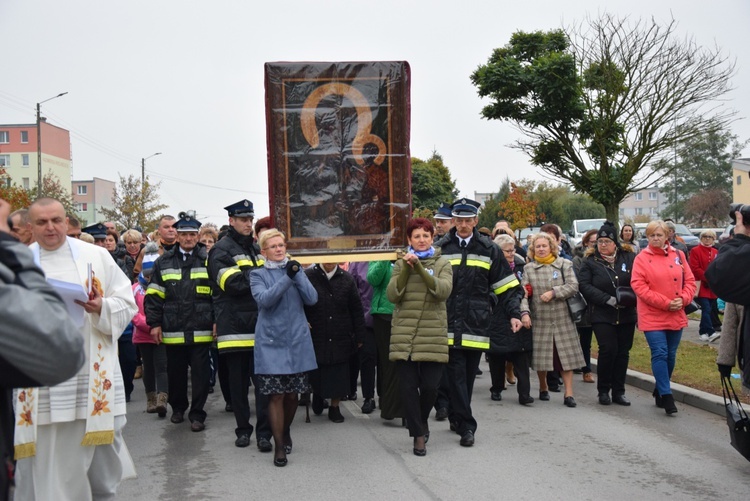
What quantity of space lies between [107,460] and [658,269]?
6489mm

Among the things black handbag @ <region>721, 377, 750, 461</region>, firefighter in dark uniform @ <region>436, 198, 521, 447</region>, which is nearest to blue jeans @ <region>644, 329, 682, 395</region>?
firefighter in dark uniform @ <region>436, 198, 521, 447</region>

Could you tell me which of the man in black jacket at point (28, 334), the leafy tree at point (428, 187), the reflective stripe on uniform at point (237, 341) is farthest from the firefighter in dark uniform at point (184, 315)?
the leafy tree at point (428, 187)

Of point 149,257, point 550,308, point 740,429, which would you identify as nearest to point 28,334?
point 740,429

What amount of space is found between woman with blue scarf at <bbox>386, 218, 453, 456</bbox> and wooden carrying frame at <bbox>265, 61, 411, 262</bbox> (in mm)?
600

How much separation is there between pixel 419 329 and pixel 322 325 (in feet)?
6.06

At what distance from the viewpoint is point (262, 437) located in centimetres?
788

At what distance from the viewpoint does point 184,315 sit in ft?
29.2

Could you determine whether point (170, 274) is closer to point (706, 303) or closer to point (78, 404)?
point (78, 404)

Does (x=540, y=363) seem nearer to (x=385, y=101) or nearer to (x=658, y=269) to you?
(x=658, y=269)

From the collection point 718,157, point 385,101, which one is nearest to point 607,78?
point 385,101

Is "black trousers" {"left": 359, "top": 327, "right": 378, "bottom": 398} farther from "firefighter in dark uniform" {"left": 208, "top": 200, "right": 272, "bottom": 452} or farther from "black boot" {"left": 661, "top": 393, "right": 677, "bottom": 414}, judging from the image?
"black boot" {"left": 661, "top": 393, "right": 677, "bottom": 414}

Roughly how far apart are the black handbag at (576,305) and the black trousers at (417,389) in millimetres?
3228

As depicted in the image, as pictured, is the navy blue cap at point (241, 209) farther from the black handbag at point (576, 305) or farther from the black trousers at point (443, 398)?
the black handbag at point (576, 305)

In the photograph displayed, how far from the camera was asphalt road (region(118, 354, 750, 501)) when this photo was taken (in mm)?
6414
